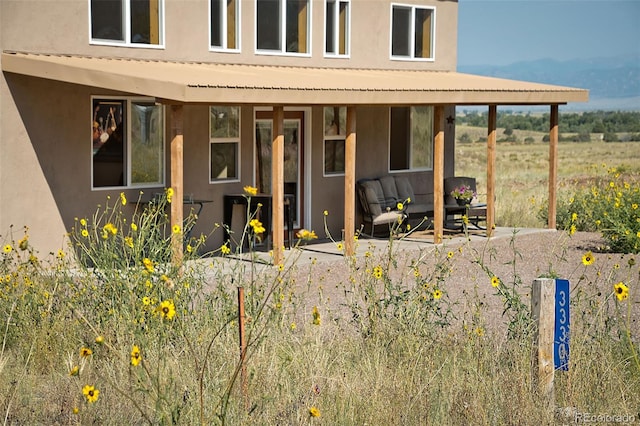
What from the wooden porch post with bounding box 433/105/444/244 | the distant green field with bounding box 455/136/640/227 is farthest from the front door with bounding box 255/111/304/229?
the distant green field with bounding box 455/136/640/227

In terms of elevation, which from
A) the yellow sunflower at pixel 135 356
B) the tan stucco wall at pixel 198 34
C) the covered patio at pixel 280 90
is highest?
the tan stucco wall at pixel 198 34

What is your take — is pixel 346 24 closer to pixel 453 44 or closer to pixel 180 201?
pixel 453 44

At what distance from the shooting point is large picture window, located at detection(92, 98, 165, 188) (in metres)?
15.3

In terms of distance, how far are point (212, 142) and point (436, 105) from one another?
3572 millimetres

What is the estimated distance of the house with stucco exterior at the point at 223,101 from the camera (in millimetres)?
14031

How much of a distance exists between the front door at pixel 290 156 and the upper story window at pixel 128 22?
2.68 m

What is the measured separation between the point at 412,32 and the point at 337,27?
2022 mm

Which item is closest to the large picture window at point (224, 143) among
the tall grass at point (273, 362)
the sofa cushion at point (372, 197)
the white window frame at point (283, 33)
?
the white window frame at point (283, 33)

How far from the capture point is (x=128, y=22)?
1541cm

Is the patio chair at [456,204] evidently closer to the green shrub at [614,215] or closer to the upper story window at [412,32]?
the green shrub at [614,215]

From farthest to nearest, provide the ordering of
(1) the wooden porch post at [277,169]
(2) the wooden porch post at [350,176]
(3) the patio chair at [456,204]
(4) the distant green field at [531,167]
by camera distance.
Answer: (4) the distant green field at [531,167]
(3) the patio chair at [456,204]
(2) the wooden porch post at [350,176]
(1) the wooden porch post at [277,169]

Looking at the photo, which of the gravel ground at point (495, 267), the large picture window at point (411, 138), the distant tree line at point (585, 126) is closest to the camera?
the gravel ground at point (495, 267)

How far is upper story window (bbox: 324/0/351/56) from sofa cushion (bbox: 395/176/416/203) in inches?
98.1

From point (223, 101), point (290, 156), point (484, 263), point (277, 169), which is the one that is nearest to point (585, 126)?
point (290, 156)
